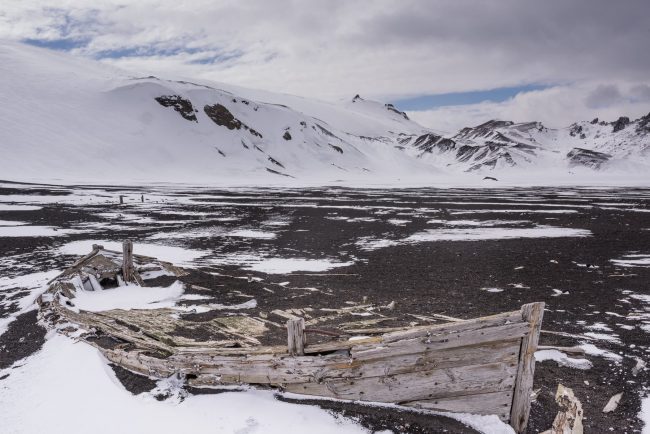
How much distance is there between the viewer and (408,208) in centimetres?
4050

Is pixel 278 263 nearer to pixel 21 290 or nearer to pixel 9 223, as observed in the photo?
pixel 21 290

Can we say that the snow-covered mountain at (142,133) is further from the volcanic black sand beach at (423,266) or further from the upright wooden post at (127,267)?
the upright wooden post at (127,267)

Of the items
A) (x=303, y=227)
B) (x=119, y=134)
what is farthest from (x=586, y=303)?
(x=119, y=134)

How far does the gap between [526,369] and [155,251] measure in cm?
1751

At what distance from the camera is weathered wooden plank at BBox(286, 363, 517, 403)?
7.09 m

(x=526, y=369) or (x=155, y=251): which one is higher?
(x=526, y=369)

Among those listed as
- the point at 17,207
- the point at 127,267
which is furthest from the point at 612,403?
the point at 17,207

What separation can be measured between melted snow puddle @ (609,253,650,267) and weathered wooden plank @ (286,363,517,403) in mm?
13794

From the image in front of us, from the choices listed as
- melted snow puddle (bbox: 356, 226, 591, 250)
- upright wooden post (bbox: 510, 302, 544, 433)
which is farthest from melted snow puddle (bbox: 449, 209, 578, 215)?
upright wooden post (bbox: 510, 302, 544, 433)

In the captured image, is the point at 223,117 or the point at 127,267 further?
the point at 223,117

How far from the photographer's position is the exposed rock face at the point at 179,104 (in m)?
119

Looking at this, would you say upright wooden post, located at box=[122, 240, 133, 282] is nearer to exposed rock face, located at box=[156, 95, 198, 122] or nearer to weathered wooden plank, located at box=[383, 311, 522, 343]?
weathered wooden plank, located at box=[383, 311, 522, 343]

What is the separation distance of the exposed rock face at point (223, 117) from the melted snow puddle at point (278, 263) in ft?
366

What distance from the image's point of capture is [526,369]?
22.9ft
